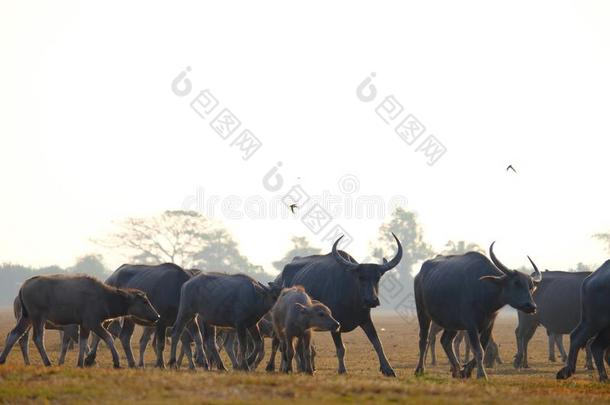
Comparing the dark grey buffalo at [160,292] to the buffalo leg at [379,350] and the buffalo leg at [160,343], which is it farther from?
the buffalo leg at [379,350]

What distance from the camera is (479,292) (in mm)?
20344

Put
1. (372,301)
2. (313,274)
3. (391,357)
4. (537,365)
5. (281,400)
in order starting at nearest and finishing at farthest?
1. (281,400)
2. (372,301)
3. (313,274)
4. (537,365)
5. (391,357)

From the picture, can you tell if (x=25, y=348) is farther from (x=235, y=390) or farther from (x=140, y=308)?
(x=235, y=390)

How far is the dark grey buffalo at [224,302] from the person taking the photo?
68.5ft

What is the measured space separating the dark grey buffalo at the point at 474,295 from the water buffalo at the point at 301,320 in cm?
323

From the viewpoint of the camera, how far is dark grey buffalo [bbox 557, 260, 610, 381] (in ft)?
63.9

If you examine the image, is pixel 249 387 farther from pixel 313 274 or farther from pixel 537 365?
pixel 537 365

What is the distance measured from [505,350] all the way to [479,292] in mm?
20489

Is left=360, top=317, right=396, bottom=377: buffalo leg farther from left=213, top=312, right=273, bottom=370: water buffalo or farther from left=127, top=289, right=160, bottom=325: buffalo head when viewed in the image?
left=127, top=289, right=160, bottom=325: buffalo head

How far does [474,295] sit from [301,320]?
4.00 metres

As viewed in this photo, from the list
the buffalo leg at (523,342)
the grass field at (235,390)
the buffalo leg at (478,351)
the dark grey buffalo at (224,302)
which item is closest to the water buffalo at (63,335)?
the dark grey buffalo at (224,302)

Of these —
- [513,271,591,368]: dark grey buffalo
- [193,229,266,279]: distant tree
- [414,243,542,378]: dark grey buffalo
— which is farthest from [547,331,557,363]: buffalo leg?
[193,229,266,279]: distant tree

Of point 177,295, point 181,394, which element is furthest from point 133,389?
point 177,295

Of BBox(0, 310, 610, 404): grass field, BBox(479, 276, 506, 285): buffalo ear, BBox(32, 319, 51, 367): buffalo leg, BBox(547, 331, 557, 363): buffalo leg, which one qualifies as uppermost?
BBox(479, 276, 506, 285): buffalo ear
